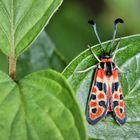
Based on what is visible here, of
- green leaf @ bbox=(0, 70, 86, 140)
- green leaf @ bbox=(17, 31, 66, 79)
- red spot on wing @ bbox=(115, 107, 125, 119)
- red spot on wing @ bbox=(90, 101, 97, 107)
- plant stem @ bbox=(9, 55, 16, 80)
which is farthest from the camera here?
green leaf @ bbox=(17, 31, 66, 79)

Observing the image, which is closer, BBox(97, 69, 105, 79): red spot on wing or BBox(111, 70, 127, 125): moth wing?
BBox(111, 70, 127, 125): moth wing

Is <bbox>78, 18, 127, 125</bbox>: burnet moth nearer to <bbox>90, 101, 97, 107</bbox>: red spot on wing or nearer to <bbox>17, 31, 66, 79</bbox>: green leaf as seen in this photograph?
<bbox>90, 101, 97, 107</bbox>: red spot on wing

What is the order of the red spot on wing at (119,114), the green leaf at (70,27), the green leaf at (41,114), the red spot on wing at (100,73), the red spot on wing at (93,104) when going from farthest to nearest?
the green leaf at (70,27) → the red spot on wing at (100,73) → the red spot on wing at (93,104) → the red spot on wing at (119,114) → the green leaf at (41,114)

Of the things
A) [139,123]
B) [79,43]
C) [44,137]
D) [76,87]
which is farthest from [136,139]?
[79,43]

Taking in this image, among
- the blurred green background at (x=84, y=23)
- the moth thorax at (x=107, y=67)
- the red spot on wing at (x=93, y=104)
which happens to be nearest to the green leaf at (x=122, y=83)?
the red spot on wing at (x=93, y=104)

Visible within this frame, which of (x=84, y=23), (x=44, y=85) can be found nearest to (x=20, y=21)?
(x=44, y=85)

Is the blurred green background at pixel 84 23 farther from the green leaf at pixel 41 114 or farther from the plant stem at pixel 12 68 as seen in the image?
the green leaf at pixel 41 114

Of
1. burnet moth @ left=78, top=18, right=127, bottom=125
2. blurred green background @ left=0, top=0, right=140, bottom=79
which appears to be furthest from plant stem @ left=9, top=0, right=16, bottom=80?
blurred green background @ left=0, top=0, right=140, bottom=79
